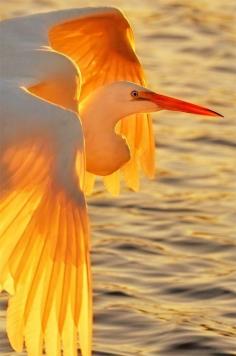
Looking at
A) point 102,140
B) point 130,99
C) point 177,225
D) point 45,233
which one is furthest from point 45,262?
point 177,225

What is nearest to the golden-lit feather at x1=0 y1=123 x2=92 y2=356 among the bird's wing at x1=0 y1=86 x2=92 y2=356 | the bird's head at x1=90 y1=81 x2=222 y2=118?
the bird's wing at x1=0 y1=86 x2=92 y2=356

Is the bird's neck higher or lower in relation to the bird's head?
lower

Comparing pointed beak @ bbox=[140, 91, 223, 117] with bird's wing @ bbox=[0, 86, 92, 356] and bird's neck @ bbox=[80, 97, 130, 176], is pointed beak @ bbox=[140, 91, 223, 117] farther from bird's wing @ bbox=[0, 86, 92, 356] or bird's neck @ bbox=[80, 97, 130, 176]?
bird's wing @ bbox=[0, 86, 92, 356]

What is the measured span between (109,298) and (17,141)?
2369mm

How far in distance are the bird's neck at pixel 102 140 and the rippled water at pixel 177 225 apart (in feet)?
2.92

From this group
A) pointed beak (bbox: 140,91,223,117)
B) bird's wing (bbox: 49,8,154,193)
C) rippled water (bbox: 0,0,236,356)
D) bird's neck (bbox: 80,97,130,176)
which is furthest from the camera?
rippled water (bbox: 0,0,236,356)

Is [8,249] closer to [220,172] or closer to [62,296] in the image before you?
[62,296]

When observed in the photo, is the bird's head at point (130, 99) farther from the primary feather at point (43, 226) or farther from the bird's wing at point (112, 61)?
the primary feather at point (43, 226)

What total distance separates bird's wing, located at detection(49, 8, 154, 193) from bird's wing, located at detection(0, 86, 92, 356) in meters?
1.68

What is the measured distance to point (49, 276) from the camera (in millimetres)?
7648

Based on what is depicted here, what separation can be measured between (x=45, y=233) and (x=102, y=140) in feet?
4.28

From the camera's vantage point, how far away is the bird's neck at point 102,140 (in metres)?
8.87

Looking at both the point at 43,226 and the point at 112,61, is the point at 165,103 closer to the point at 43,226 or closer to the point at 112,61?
the point at 112,61

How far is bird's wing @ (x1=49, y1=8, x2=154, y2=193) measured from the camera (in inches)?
375
